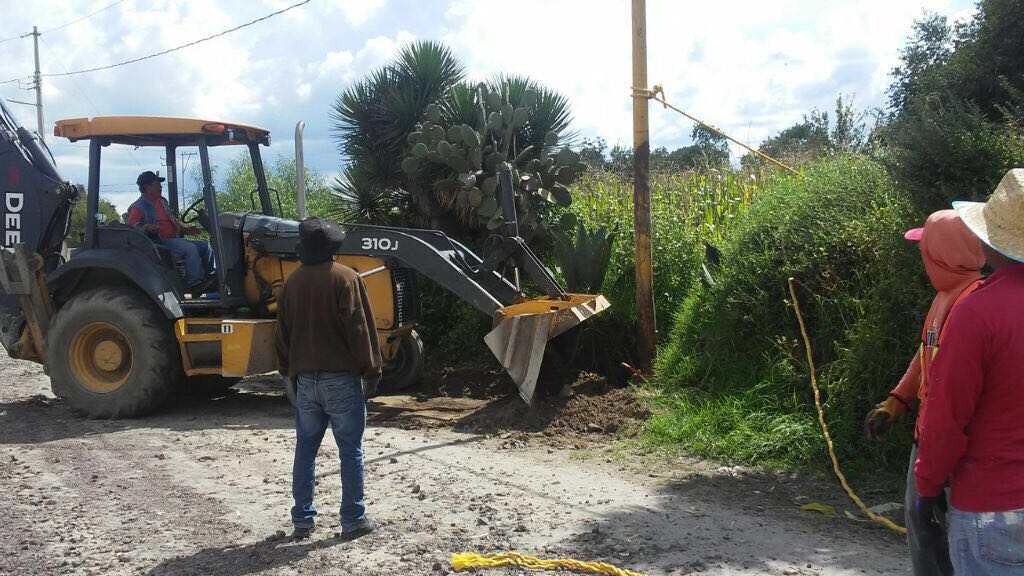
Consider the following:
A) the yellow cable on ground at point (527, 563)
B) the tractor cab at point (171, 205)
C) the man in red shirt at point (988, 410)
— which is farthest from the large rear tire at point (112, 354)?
the man in red shirt at point (988, 410)

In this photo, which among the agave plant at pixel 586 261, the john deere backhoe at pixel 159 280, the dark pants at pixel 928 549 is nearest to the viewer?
the dark pants at pixel 928 549

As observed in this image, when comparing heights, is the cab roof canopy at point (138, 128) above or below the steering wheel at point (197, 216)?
above

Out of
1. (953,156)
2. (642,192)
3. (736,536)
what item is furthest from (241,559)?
(642,192)

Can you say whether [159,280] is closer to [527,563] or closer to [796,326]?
[527,563]

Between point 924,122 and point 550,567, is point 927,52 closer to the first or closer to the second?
point 924,122

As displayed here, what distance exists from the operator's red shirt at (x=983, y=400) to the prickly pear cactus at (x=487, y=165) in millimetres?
7962

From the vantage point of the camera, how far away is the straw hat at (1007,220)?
8.57ft

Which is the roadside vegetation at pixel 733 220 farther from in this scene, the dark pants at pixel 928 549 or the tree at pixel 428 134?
the dark pants at pixel 928 549

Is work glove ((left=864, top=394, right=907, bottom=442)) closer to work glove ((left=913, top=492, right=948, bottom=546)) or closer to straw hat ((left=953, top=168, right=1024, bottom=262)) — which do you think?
work glove ((left=913, top=492, right=948, bottom=546))

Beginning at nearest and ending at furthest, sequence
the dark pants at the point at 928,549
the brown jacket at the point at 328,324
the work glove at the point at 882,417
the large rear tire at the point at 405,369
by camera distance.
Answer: the dark pants at the point at 928,549 → the work glove at the point at 882,417 → the brown jacket at the point at 328,324 → the large rear tire at the point at 405,369

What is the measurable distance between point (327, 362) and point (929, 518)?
3.13 meters

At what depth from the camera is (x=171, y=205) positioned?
9203 mm

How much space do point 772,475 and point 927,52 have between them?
16438 mm

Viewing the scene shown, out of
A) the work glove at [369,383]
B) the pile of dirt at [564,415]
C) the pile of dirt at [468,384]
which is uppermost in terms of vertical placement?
the work glove at [369,383]
